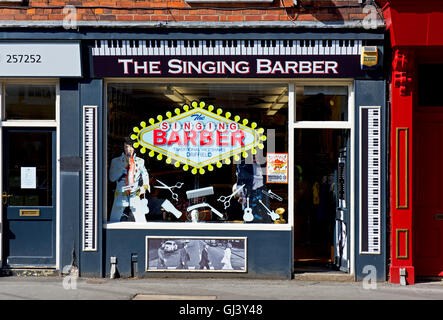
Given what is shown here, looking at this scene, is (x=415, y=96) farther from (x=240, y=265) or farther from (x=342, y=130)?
(x=240, y=265)

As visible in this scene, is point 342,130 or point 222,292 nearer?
point 222,292

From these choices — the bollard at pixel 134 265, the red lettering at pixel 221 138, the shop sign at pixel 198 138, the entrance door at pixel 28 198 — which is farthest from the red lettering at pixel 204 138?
the entrance door at pixel 28 198

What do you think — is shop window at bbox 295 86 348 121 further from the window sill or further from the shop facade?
the window sill

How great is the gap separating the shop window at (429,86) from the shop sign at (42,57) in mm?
5208

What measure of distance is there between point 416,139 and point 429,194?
2.84 ft

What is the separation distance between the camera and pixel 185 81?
9609 mm

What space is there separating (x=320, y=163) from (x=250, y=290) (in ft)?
9.87

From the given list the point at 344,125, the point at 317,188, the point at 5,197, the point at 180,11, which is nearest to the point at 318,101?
the point at 344,125

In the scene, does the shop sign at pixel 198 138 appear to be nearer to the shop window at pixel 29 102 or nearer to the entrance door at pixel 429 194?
the shop window at pixel 29 102

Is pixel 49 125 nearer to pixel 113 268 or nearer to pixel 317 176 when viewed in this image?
pixel 113 268

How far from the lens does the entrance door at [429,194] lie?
31.3 ft

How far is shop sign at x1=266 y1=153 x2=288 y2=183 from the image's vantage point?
9.65 m

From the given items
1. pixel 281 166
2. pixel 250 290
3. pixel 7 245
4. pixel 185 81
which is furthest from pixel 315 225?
pixel 7 245

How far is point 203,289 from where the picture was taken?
8.81 meters
